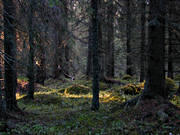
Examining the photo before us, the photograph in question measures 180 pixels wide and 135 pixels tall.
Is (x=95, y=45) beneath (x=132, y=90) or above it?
above

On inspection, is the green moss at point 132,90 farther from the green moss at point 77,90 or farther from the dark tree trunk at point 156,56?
the dark tree trunk at point 156,56

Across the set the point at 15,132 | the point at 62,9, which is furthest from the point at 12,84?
the point at 62,9

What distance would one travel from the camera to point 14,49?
805 cm

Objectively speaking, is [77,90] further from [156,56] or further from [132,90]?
[156,56]

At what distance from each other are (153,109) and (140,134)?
1563 mm

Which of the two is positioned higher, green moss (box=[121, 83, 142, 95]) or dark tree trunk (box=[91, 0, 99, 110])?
dark tree trunk (box=[91, 0, 99, 110])

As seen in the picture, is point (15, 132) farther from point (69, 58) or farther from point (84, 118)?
point (69, 58)

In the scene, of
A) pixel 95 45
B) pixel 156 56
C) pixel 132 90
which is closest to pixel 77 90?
pixel 132 90

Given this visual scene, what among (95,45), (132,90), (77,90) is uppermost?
A: (95,45)

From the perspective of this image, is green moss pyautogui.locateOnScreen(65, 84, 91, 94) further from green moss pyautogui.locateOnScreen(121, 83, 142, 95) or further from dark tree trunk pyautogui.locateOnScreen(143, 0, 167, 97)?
dark tree trunk pyautogui.locateOnScreen(143, 0, 167, 97)

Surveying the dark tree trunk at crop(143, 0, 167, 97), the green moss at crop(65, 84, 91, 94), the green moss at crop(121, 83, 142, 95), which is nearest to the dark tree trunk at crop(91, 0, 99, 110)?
the dark tree trunk at crop(143, 0, 167, 97)

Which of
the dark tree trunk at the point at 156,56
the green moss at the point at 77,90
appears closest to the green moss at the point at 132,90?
the green moss at the point at 77,90

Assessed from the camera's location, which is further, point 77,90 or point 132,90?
point 77,90

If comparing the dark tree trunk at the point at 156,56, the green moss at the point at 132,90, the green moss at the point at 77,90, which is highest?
the dark tree trunk at the point at 156,56
